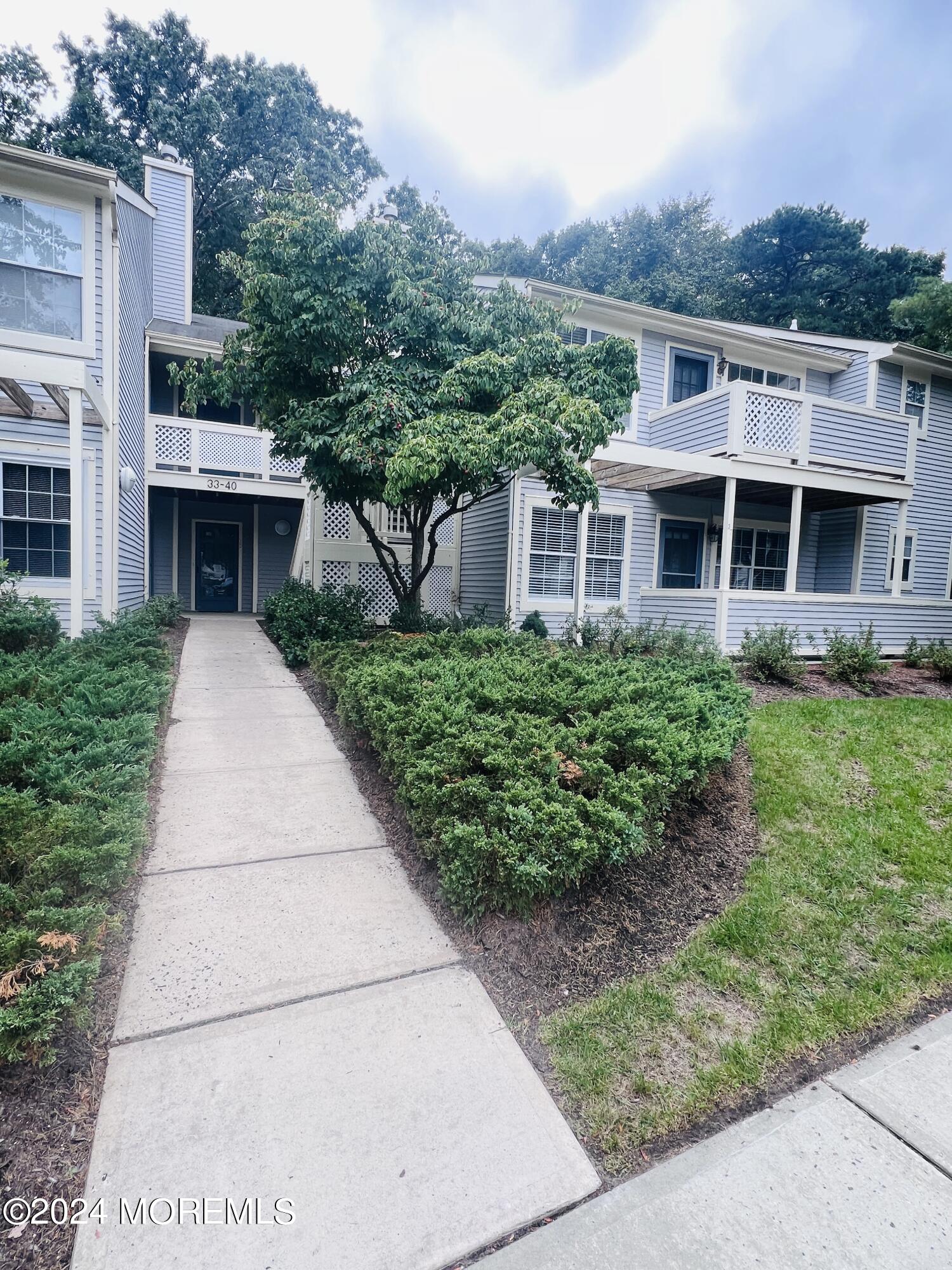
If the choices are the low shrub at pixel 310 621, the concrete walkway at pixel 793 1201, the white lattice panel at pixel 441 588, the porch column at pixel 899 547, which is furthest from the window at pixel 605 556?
the concrete walkway at pixel 793 1201

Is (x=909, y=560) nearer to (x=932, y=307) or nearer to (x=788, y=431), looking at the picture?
(x=788, y=431)

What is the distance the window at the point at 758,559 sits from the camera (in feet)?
40.1

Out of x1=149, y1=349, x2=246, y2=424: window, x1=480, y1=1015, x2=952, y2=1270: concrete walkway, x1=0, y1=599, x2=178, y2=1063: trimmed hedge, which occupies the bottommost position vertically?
x1=480, y1=1015, x2=952, y2=1270: concrete walkway

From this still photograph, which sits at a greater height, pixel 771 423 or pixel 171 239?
pixel 171 239

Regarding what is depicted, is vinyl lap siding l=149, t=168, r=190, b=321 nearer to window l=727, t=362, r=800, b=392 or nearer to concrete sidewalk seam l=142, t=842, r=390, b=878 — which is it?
window l=727, t=362, r=800, b=392

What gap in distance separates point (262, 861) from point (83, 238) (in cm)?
847

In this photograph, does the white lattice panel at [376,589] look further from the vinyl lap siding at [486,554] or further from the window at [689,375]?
the window at [689,375]

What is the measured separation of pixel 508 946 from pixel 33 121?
3217 centimetres

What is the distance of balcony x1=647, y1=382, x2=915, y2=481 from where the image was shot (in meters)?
9.53

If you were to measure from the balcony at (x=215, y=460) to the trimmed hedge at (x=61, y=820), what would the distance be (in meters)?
6.84

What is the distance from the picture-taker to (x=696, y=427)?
10172 millimetres

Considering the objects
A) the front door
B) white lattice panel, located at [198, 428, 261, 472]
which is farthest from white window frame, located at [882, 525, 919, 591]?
the front door

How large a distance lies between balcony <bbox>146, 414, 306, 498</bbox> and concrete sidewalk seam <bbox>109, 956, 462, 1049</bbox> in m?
10.1

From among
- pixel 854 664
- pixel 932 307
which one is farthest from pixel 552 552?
pixel 932 307
